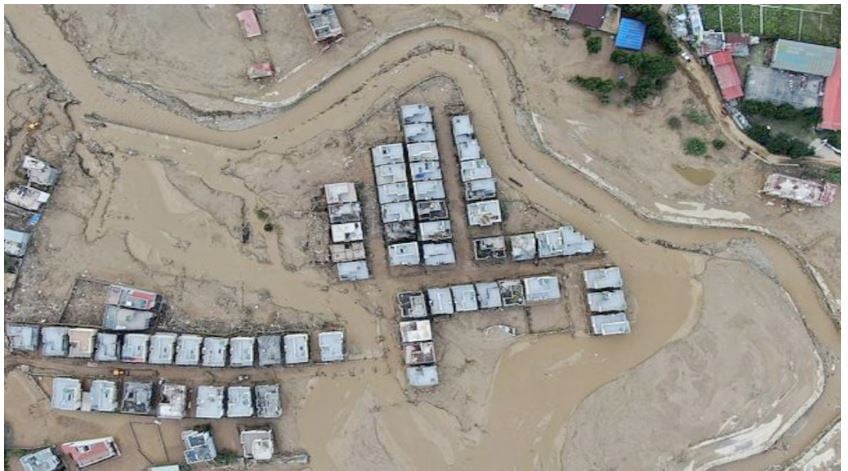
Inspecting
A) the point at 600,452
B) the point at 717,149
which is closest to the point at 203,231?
the point at 600,452

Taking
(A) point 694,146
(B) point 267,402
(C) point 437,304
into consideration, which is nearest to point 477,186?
(C) point 437,304

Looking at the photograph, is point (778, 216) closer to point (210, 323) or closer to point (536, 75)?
point (536, 75)

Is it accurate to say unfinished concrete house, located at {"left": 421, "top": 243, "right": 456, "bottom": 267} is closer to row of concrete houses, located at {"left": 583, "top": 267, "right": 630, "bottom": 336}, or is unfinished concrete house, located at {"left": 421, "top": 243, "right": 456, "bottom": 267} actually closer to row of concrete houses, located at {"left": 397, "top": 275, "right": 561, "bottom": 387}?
row of concrete houses, located at {"left": 397, "top": 275, "right": 561, "bottom": 387}

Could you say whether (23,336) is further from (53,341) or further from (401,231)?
(401,231)

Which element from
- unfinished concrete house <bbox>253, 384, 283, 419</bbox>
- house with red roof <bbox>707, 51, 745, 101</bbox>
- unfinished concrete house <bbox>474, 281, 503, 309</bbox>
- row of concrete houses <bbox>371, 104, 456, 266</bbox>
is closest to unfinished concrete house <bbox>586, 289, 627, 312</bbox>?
unfinished concrete house <bbox>474, 281, 503, 309</bbox>

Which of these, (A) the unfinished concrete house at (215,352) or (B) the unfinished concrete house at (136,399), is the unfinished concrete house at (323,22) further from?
(B) the unfinished concrete house at (136,399)
